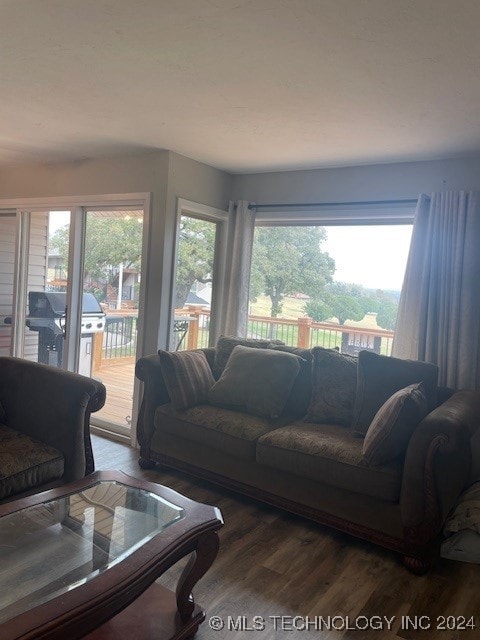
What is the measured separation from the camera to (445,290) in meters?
3.38

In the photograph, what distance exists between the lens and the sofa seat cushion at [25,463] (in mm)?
2270

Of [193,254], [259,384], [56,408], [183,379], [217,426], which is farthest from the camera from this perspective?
Result: [193,254]

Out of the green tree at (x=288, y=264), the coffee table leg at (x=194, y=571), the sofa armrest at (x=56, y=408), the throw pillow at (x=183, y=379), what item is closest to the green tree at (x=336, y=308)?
the green tree at (x=288, y=264)

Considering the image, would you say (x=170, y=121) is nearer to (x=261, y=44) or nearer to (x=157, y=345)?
(x=261, y=44)

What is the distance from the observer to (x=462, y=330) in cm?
330

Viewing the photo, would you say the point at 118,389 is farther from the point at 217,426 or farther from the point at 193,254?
Answer: the point at 217,426

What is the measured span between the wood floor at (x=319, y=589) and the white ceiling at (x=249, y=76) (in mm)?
2371

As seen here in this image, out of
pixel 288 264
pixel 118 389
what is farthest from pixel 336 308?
pixel 118 389

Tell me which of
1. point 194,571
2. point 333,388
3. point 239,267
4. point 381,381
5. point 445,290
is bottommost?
point 194,571

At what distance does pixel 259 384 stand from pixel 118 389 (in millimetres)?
1637

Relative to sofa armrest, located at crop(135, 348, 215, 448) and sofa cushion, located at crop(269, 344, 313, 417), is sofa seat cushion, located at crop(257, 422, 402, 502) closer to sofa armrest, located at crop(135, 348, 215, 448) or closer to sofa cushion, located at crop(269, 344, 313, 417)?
sofa cushion, located at crop(269, 344, 313, 417)

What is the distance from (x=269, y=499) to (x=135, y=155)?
284 cm

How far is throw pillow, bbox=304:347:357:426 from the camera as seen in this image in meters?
3.17

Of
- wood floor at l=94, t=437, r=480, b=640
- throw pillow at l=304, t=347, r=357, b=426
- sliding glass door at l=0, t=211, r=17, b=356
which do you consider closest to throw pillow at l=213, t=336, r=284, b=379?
throw pillow at l=304, t=347, r=357, b=426
